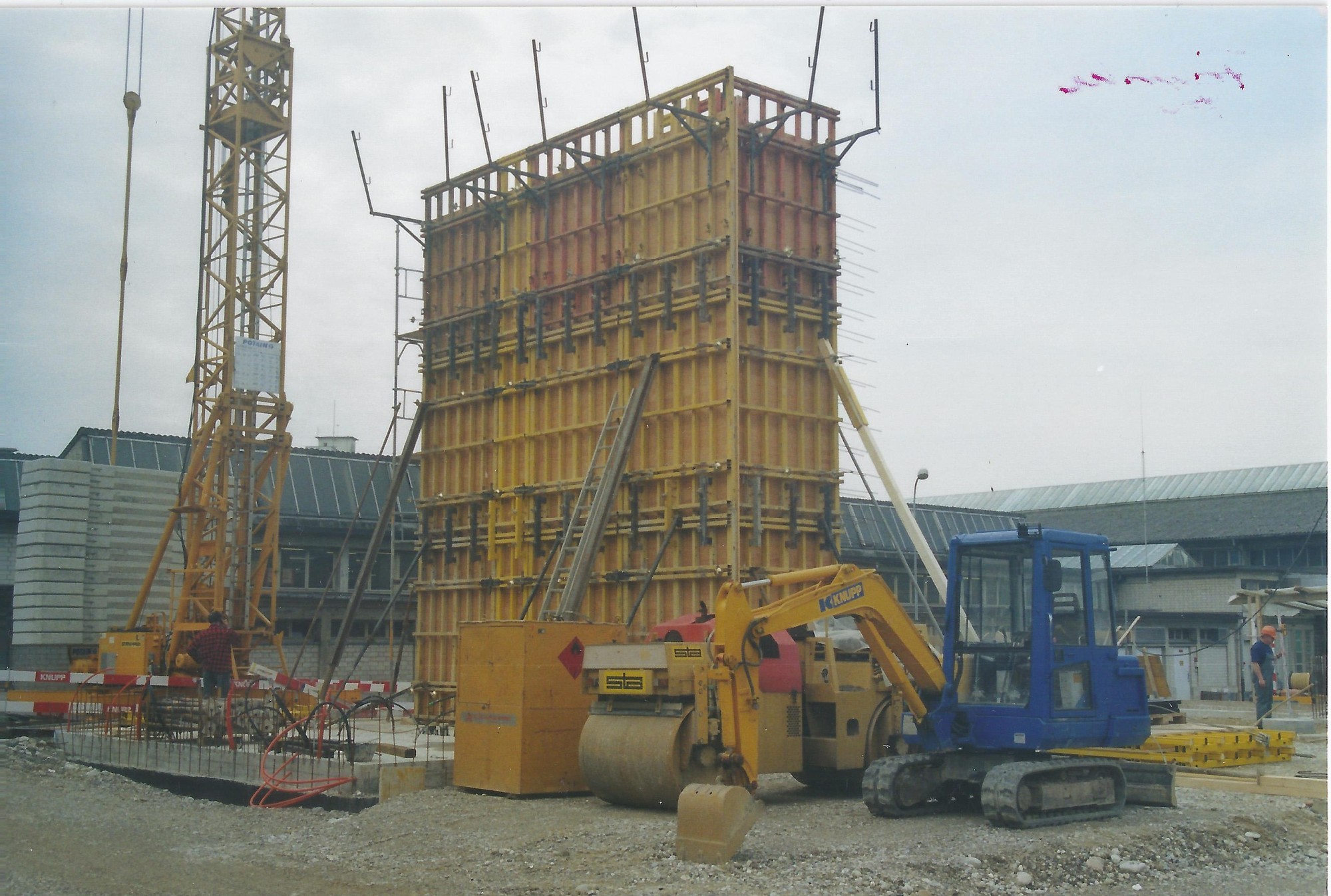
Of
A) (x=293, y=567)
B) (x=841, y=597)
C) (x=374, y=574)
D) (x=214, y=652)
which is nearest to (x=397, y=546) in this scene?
(x=374, y=574)

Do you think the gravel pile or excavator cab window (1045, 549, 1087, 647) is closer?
the gravel pile

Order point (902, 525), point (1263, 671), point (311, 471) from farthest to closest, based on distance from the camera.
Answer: point (311, 471)
point (902, 525)
point (1263, 671)

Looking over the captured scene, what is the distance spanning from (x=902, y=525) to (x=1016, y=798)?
2025cm

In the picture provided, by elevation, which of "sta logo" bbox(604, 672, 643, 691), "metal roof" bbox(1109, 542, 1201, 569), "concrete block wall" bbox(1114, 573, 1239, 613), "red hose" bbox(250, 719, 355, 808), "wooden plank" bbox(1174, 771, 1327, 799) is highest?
"metal roof" bbox(1109, 542, 1201, 569)

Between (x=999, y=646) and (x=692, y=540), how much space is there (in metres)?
7.89

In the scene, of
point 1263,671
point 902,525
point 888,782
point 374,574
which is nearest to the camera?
→ point 888,782

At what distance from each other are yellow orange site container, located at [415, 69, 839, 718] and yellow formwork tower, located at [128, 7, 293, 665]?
695 cm

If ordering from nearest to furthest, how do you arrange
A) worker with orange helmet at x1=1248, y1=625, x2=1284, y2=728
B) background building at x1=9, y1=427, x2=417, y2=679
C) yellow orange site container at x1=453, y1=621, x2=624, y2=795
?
yellow orange site container at x1=453, y1=621, x2=624, y2=795 → worker with orange helmet at x1=1248, y1=625, x2=1284, y2=728 → background building at x1=9, y1=427, x2=417, y2=679

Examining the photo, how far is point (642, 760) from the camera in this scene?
1414 cm

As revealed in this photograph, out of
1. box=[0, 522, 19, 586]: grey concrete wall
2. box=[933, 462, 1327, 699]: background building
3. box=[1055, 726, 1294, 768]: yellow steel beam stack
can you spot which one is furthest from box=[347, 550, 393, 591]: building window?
box=[1055, 726, 1294, 768]: yellow steel beam stack

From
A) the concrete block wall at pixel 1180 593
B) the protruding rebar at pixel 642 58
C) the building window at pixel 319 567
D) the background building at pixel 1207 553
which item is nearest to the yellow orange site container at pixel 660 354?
the protruding rebar at pixel 642 58

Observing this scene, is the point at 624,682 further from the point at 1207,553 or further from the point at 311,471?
the point at 1207,553

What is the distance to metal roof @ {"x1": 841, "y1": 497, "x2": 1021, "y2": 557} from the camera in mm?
35062

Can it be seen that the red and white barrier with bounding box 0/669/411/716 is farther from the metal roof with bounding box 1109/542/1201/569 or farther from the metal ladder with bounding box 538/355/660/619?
the metal roof with bounding box 1109/542/1201/569
